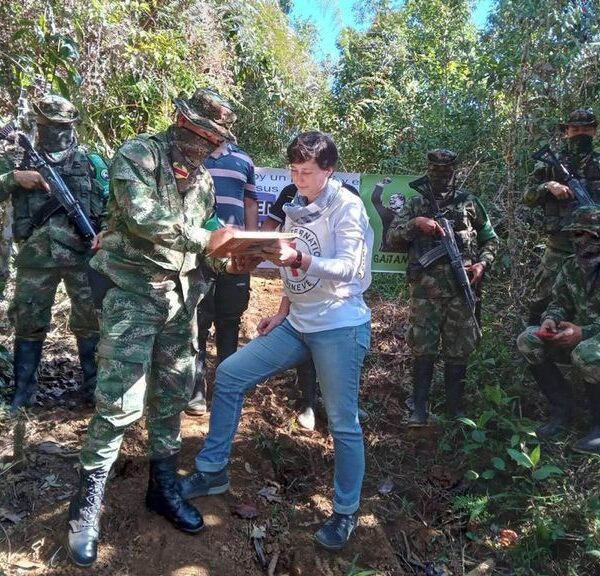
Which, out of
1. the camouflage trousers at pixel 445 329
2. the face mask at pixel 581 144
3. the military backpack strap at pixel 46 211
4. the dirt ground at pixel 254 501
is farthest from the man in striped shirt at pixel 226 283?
the face mask at pixel 581 144

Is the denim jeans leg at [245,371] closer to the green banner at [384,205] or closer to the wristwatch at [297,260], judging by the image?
the wristwatch at [297,260]

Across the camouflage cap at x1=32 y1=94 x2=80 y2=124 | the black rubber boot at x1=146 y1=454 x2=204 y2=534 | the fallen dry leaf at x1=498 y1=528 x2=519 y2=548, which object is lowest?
the fallen dry leaf at x1=498 y1=528 x2=519 y2=548

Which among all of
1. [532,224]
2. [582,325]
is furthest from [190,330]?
[532,224]

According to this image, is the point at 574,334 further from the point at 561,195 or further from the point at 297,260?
the point at 297,260

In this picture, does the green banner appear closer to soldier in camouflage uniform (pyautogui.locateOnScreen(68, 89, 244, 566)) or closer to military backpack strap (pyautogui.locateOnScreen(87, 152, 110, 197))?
military backpack strap (pyautogui.locateOnScreen(87, 152, 110, 197))

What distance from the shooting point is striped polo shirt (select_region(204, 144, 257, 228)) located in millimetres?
3865

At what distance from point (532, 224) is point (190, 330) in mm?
4388

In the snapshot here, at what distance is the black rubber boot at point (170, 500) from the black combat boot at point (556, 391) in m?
2.40

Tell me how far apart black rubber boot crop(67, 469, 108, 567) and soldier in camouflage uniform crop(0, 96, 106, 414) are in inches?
54.2

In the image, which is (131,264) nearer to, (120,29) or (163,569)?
(163,569)

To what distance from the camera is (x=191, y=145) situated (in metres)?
2.73

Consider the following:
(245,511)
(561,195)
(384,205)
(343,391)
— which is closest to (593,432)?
(561,195)

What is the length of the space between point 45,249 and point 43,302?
0.35 metres

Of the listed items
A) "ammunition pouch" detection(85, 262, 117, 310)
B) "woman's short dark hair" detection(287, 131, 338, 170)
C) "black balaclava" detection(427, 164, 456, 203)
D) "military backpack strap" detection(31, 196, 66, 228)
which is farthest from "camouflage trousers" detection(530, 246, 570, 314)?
"military backpack strap" detection(31, 196, 66, 228)
